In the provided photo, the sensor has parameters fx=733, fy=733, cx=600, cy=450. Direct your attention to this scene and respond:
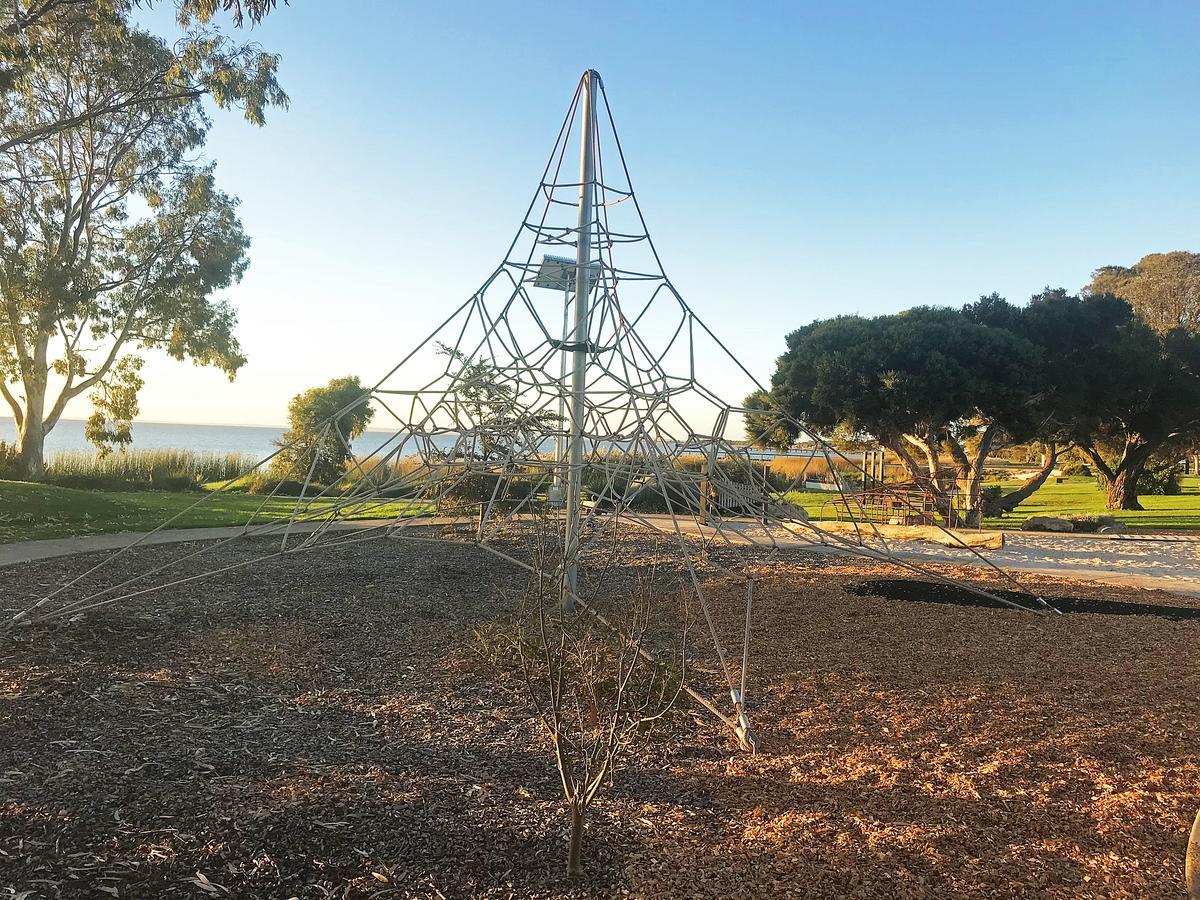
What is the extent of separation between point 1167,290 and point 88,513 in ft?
108

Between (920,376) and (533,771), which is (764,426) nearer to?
(920,376)

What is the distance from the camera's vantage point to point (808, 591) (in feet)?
25.5

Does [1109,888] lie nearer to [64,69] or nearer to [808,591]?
[808,591]

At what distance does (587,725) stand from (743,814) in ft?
3.84

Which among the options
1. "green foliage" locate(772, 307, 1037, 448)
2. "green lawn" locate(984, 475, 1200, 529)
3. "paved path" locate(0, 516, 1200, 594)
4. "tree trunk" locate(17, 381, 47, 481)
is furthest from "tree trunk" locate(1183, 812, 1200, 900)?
"tree trunk" locate(17, 381, 47, 481)

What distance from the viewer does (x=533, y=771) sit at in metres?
3.24

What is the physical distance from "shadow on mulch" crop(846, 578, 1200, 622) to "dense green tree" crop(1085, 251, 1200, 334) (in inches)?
885

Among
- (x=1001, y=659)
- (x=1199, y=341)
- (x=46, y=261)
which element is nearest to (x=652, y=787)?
(x=1001, y=659)

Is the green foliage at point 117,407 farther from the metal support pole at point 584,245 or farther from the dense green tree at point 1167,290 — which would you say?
the dense green tree at point 1167,290

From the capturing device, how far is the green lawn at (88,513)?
34.6ft

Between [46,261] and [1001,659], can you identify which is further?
[46,261]

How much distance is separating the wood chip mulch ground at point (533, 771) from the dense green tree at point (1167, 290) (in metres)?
26.3

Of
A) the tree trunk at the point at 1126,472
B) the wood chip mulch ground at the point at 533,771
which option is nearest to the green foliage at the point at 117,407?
the wood chip mulch ground at the point at 533,771

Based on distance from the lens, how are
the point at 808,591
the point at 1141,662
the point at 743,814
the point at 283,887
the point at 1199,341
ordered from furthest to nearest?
the point at 1199,341 → the point at 808,591 → the point at 1141,662 → the point at 743,814 → the point at 283,887
